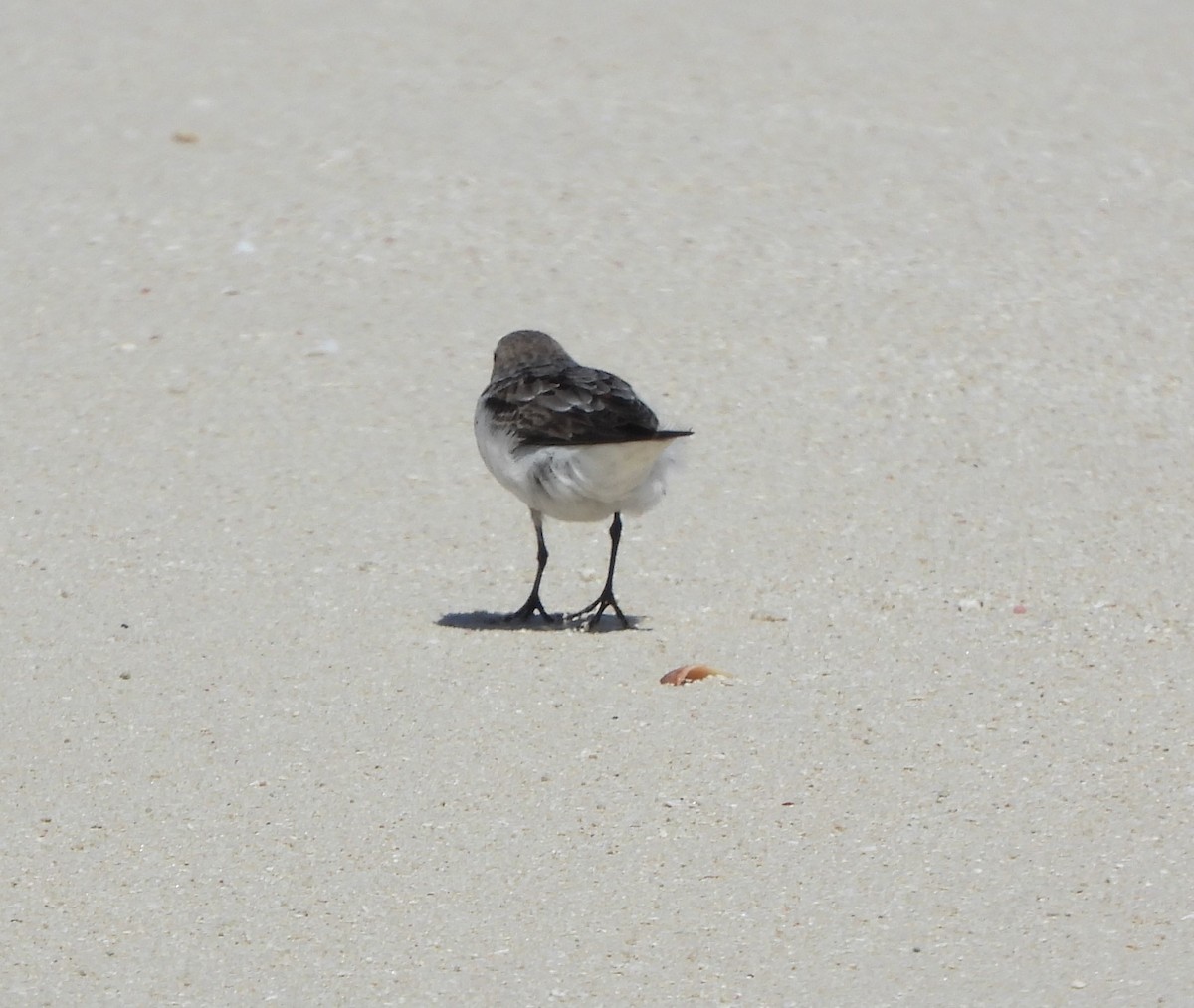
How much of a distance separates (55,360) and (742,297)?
315cm

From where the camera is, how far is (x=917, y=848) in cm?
474

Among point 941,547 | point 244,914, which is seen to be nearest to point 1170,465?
point 941,547

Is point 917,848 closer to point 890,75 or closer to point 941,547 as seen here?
point 941,547

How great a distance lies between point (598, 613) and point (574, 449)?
2.00ft

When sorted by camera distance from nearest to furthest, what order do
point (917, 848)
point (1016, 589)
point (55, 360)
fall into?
point (917, 848) < point (1016, 589) < point (55, 360)

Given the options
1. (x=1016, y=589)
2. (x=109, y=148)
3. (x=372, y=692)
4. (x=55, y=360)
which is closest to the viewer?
(x=372, y=692)

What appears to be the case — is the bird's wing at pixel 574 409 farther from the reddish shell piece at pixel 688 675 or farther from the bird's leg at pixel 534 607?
the reddish shell piece at pixel 688 675

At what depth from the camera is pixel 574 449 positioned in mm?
6137

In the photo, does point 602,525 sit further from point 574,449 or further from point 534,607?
point 574,449

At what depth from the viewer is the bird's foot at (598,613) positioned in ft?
20.9

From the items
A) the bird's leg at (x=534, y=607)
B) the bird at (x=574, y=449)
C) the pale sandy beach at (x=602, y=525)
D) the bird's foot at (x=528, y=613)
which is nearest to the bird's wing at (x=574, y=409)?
the bird at (x=574, y=449)

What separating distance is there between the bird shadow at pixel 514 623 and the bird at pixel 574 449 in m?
0.02

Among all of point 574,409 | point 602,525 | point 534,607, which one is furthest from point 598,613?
point 602,525

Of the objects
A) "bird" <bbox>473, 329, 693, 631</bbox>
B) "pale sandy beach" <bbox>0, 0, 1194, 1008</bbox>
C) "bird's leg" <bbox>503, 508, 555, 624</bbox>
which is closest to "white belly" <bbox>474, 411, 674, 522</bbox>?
"bird" <bbox>473, 329, 693, 631</bbox>
